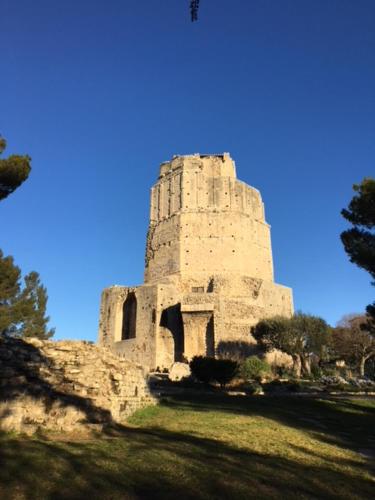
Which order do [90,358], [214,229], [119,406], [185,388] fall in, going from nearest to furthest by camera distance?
[119,406] < [90,358] < [185,388] < [214,229]

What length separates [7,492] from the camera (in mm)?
4176

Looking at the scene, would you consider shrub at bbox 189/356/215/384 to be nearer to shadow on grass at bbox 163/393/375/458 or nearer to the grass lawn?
shadow on grass at bbox 163/393/375/458

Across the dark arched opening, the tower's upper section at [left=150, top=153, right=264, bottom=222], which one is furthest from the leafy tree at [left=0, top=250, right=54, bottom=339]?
the tower's upper section at [left=150, top=153, right=264, bottom=222]

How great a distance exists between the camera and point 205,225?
117ft

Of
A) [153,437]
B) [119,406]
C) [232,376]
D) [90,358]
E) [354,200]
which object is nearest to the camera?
[153,437]

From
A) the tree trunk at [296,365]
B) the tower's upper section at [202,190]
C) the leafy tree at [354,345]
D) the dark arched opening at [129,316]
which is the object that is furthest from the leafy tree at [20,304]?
the leafy tree at [354,345]

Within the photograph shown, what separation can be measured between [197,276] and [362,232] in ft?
66.1

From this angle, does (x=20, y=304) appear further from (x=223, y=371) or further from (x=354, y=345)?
(x=354, y=345)

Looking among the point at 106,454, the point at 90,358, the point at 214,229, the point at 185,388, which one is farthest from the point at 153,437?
the point at 214,229

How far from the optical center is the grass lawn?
4.49 m

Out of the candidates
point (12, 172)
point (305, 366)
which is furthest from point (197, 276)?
point (12, 172)

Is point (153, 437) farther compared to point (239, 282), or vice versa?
point (239, 282)

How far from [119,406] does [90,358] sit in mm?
1405

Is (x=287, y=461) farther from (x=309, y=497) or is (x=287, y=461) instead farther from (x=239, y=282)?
(x=239, y=282)
